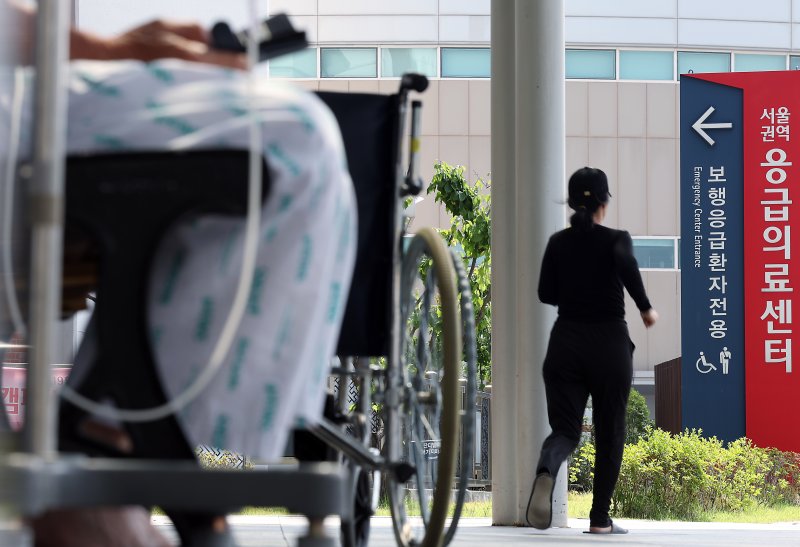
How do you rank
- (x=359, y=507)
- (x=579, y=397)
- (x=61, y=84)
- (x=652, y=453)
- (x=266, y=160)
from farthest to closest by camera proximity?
(x=652, y=453), (x=579, y=397), (x=359, y=507), (x=266, y=160), (x=61, y=84)

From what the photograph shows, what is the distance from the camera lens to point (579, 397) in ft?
17.0

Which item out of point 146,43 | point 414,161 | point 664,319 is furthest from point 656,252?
point 146,43

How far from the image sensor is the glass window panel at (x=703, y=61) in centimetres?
2780

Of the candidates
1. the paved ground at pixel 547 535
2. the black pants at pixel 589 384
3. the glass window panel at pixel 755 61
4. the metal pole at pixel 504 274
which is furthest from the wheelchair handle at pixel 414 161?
the glass window panel at pixel 755 61

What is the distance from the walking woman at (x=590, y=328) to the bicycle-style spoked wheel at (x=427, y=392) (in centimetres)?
162

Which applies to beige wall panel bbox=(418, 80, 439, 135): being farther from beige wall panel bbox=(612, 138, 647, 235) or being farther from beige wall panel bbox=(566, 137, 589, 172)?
beige wall panel bbox=(612, 138, 647, 235)

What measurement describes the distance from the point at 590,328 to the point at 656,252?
22.6 m

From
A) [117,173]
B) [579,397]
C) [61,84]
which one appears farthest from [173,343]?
[579,397]

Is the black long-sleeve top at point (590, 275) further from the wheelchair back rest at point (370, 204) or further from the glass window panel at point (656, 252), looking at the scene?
the glass window panel at point (656, 252)

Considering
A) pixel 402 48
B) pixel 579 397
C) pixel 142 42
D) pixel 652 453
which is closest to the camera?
pixel 142 42

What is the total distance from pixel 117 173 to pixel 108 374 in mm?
227

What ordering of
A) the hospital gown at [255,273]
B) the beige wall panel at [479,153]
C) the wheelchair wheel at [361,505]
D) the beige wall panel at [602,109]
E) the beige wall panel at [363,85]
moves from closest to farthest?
the hospital gown at [255,273] → the wheelchair wheel at [361,505] → the beige wall panel at [479,153] → the beige wall panel at [363,85] → the beige wall panel at [602,109]

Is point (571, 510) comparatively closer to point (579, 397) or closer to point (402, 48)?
point (579, 397)

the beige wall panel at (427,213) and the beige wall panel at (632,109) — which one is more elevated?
the beige wall panel at (632,109)
